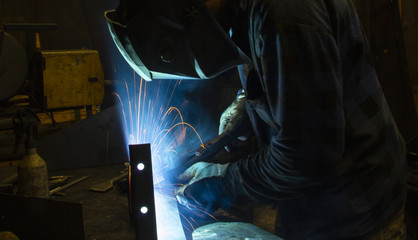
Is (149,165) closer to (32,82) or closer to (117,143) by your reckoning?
(117,143)

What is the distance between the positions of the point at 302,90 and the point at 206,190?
70cm

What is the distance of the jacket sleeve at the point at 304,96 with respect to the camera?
0.91 metres

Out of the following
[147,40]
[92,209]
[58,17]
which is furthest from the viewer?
[58,17]

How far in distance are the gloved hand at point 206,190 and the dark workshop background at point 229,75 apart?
410 millimetres

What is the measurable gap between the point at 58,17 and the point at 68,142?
5.00 metres

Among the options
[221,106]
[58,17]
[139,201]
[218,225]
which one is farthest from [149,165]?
[58,17]

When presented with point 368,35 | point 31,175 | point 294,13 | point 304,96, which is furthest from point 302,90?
point 368,35

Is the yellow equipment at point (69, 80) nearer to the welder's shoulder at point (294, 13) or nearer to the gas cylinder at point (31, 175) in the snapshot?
the gas cylinder at point (31, 175)

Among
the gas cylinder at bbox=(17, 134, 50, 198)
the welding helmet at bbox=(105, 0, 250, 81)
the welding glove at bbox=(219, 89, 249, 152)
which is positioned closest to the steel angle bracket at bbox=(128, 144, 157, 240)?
the welding helmet at bbox=(105, 0, 250, 81)

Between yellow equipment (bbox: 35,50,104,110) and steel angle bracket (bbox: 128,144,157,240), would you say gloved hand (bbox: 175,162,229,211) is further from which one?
yellow equipment (bbox: 35,50,104,110)

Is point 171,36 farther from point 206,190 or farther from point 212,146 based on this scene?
point 212,146

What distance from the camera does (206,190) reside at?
1441 millimetres

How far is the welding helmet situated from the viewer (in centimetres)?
104

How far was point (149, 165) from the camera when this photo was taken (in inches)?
45.6
